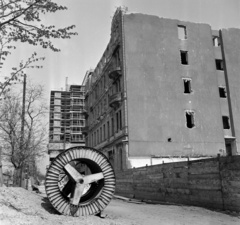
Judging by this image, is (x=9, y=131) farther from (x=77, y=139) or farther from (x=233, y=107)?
(x=77, y=139)

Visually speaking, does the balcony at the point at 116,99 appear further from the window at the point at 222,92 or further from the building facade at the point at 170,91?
the window at the point at 222,92

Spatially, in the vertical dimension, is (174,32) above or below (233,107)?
above

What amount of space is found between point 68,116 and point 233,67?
7086cm

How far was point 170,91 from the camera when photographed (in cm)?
3170

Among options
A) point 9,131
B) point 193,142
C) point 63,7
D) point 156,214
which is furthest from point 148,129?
point 63,7

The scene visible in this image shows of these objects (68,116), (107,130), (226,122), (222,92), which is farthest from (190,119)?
(68,116)

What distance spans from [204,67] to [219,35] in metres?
5.48

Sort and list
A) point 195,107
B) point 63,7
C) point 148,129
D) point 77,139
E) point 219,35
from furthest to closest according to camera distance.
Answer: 1. point 77,139
2. point 219,35
3. point 195,107
4. point 148,129
5. point 63,7

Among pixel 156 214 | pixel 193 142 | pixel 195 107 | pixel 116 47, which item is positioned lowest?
pixel 156 214

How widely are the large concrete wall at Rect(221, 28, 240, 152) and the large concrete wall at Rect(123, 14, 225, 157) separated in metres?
2.11

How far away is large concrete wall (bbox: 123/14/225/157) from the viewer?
30.1 m

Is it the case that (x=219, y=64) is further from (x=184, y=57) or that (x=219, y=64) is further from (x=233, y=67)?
(x=184, y=57)

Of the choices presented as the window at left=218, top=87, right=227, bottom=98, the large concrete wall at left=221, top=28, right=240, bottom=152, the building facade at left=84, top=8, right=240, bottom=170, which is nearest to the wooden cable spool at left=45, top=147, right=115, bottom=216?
the building facade at left=84, top=8, right=240, bottom=170

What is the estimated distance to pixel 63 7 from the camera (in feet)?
30.7
